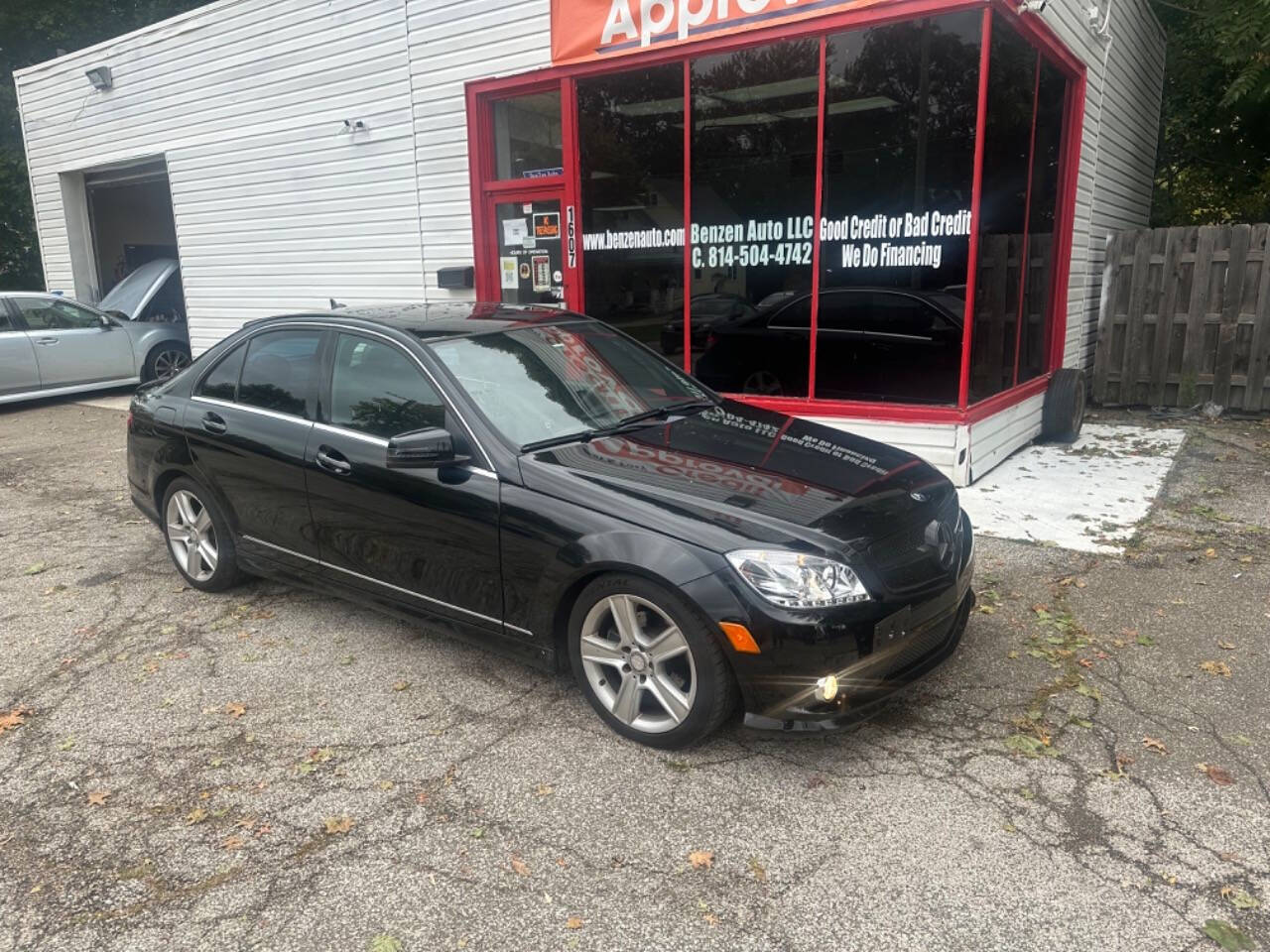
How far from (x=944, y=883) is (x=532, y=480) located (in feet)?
6.45

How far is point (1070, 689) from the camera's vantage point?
3.83 meters

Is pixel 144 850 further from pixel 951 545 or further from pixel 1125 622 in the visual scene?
pixel 1125 622

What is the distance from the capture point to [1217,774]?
3.20 m

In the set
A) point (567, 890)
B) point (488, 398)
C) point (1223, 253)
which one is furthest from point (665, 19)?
point (567, 890)

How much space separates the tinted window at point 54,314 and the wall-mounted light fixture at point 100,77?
348 centimetres

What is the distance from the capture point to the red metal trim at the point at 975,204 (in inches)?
248

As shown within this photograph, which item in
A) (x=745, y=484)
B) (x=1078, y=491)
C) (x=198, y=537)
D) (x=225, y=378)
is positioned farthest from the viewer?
(x=1078, y=491)

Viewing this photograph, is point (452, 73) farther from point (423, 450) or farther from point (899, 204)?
point (423, 450)

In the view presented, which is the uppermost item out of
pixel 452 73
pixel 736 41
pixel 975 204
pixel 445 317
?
pixel 452 73

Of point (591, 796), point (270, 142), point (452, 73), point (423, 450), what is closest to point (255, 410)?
point (423, 450)

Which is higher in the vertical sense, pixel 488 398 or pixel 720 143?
pixel 720 143

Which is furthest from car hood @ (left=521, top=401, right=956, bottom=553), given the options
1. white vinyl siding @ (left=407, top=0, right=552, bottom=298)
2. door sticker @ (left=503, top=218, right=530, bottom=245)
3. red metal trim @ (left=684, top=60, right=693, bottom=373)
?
white vinyl siding @ (left=407, top=0, right=552, bottom=298)

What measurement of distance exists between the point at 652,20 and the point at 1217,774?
690 cm

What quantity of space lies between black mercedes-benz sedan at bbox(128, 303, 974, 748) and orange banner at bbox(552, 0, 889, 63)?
3703 millimetres
